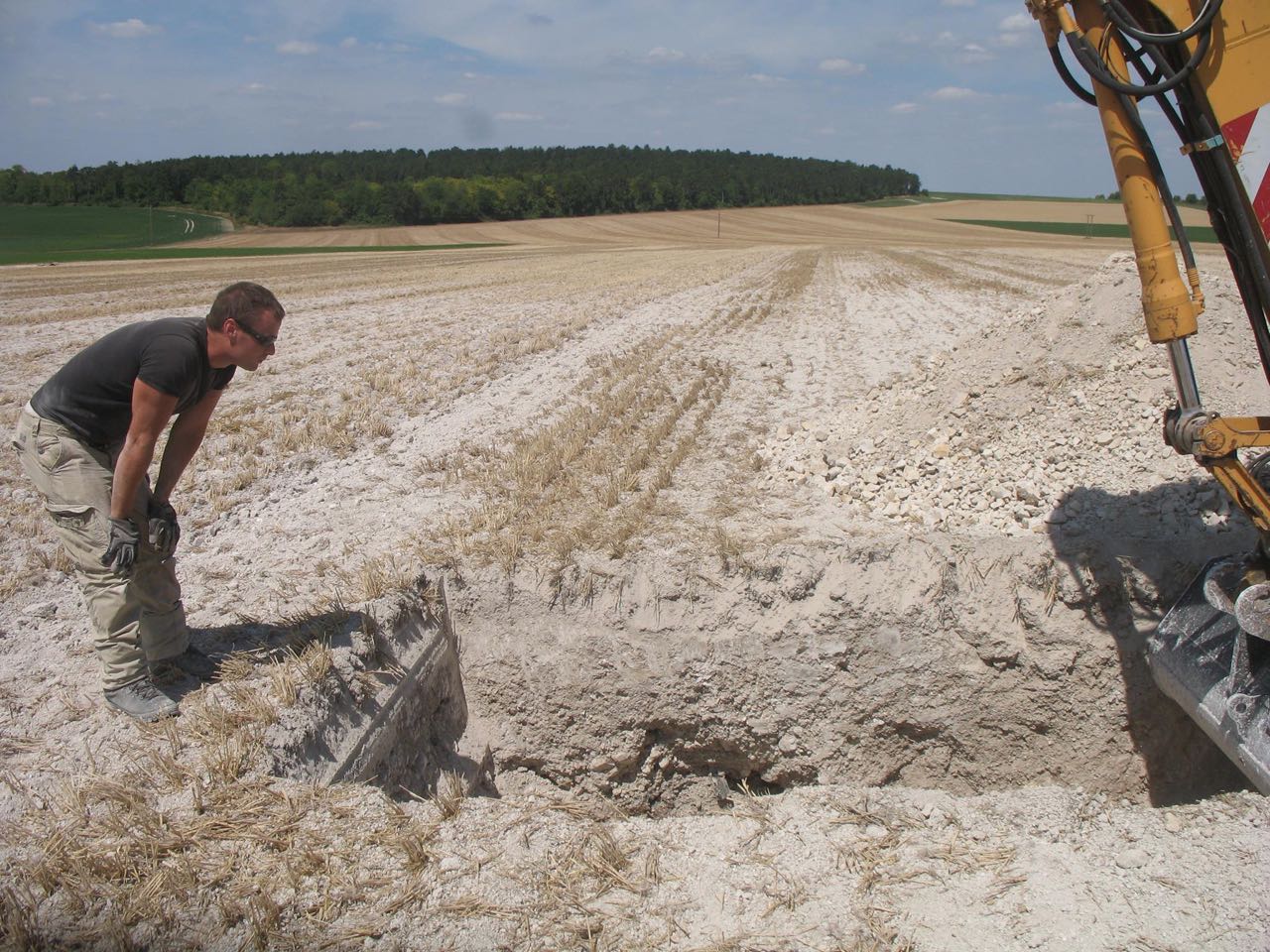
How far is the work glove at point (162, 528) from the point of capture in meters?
3.88

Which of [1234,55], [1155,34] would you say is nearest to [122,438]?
[1155,34]

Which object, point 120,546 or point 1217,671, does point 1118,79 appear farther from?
point 120,546

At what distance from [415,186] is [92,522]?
76.3 metres

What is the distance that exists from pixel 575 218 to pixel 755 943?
254ft

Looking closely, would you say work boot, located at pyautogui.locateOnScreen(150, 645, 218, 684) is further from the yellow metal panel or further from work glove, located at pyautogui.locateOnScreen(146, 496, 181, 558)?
the yellow metal panel

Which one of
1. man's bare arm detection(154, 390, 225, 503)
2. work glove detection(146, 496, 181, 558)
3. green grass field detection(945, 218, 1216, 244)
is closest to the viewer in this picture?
work glove detection(146, 496, 181, 558)

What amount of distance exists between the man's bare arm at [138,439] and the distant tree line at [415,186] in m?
71.0

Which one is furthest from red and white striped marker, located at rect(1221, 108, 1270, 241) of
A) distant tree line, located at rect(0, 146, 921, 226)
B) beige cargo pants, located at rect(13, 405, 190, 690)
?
distant tree line, located at rect(0, 146, 921, 226)

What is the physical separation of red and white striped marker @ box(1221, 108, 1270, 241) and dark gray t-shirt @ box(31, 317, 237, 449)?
14.5 feet

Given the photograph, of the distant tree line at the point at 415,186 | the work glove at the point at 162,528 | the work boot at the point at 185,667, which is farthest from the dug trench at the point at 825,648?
the distant tree line at the point at 415,186

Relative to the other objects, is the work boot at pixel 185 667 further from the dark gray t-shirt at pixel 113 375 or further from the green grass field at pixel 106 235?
the green grass field at pixel 106 235

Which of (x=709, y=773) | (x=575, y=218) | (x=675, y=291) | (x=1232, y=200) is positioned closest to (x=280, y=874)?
(x=709, y=773)

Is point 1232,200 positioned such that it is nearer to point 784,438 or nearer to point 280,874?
point 280,874

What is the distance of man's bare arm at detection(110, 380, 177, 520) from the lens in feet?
11.7
